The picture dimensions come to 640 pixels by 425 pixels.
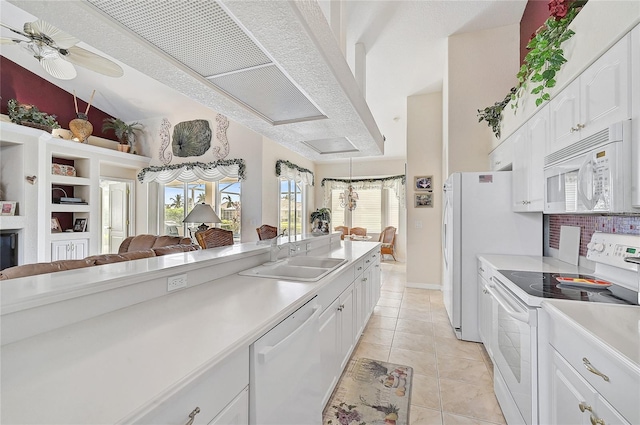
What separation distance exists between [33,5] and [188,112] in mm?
5093

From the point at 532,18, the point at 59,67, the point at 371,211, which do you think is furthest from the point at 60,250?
the point at 532,18

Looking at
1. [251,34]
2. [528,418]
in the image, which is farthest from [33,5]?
[528,418]

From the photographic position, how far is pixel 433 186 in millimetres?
4500

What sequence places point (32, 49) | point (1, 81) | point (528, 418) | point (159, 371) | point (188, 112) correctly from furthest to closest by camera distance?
point (188, 112)
point (1, 81)
point (32, 49)
point (528, 418)
point (159, 371)

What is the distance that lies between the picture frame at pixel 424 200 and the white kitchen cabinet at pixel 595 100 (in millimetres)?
2729

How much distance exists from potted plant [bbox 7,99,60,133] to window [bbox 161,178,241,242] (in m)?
2.17

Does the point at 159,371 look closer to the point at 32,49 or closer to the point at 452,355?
the point at 452,355

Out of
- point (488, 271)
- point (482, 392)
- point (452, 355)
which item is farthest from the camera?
point (452, 355)

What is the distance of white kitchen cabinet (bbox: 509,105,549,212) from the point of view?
1.96 m

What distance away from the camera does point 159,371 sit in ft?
2.21

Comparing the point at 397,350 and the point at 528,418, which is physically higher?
the point at 528,418

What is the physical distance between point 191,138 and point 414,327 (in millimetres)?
5541

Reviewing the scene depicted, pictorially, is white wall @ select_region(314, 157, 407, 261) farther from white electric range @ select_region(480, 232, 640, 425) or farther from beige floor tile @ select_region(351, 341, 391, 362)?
white electric range @ select_region(480, 232, 640, 425)

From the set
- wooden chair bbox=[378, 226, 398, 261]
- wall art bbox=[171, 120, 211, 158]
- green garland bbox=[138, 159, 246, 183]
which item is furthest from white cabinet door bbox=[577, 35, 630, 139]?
wooden chair bbox=[378, 226, 398, 261]
